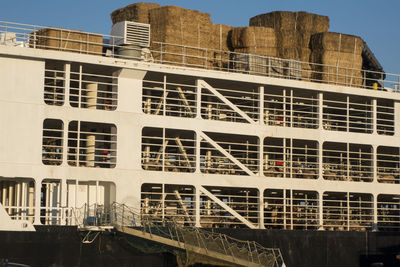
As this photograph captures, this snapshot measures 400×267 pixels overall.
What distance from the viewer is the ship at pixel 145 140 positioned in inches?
1029

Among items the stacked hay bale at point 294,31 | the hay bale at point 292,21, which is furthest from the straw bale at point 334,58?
the hay bale at point 292,21

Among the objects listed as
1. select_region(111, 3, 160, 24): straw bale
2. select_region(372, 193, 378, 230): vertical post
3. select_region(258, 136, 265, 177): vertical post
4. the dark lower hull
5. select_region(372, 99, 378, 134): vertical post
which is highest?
select_region(111, 3, 160, 24): straw bale

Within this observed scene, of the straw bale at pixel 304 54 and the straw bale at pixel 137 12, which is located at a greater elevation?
the straw bale at pixel 137 12

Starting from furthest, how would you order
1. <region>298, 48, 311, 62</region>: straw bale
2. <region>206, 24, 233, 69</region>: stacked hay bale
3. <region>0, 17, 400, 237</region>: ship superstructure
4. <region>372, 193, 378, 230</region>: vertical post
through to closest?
<region>298, 48, 311, 62</region>: straw bale, <region>372, 193, 378, 230</region>: vertical post, <region>206, 24, 233, 69</region>: stacked hay bale, <region>0, 17, 400, 237</region>: ship superstructure

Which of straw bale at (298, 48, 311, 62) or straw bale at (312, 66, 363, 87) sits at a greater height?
straw bale at (298, 48, 311, 62)

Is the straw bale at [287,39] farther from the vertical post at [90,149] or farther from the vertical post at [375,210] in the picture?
the vertical post at [90,149]

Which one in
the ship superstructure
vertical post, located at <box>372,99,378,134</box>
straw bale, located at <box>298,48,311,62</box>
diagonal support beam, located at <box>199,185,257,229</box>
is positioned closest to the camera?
the ship superstructure

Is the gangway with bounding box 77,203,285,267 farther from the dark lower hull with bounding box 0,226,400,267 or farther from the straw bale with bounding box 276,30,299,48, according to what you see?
the straw bale with bounding box 276,30,299,48

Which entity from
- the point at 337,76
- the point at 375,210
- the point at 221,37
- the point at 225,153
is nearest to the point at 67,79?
the point at 225,153

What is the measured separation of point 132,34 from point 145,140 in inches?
215

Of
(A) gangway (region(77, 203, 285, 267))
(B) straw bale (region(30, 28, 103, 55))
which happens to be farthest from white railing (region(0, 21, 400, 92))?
(A) gangway (region(77, 203, 285, 267))

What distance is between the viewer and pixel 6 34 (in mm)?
29078

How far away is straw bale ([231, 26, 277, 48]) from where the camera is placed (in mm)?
33812

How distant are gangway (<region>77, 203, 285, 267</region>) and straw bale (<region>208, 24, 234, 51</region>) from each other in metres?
10.2
